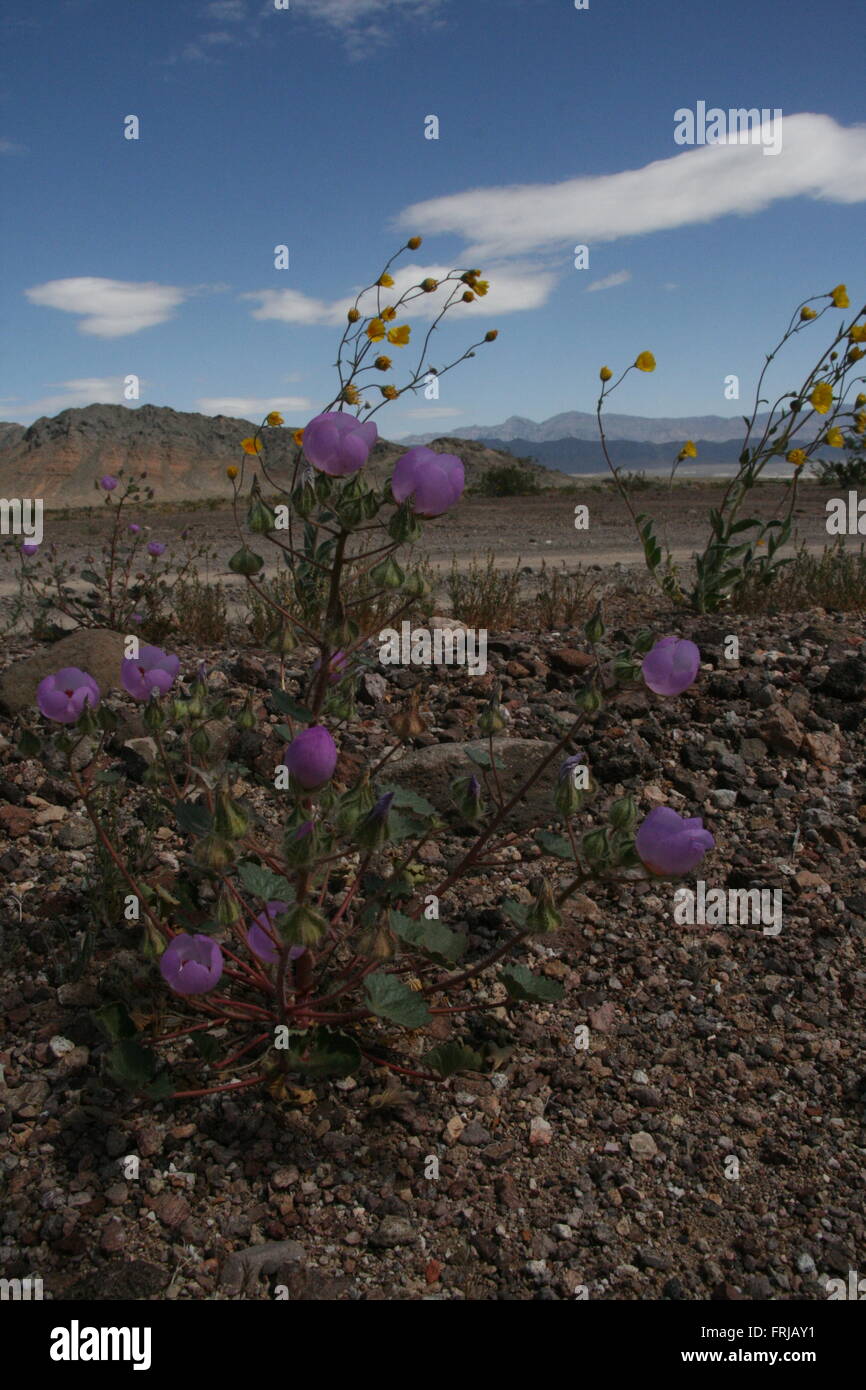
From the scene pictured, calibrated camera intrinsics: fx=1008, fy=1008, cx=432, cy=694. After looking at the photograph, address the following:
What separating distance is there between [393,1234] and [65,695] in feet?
4.36

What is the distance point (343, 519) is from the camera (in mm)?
A: 1816

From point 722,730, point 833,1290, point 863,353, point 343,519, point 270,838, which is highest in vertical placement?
point 863,353

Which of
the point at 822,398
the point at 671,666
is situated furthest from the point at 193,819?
the point at 822,398

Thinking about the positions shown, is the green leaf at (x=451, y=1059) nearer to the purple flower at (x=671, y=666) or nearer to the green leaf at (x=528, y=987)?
the green leaf at (x=528, y=987)

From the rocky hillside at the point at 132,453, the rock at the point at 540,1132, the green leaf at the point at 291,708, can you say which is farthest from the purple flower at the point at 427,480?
the rocky hillside at the point at 132,453

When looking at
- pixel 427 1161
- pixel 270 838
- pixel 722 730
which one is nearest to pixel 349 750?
pixel 270 838

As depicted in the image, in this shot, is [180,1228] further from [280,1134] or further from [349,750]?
[349,750]

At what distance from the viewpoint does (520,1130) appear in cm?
221

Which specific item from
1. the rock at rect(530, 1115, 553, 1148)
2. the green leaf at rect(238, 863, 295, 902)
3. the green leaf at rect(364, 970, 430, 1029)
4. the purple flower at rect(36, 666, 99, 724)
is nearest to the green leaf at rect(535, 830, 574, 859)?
the green leaf at rect(364, 970, 430, 1029)

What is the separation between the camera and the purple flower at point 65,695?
2250mm

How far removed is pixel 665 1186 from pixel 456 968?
76 cm

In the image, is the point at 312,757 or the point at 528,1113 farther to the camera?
the point at 528,1113

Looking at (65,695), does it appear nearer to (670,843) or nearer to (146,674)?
(146,674)

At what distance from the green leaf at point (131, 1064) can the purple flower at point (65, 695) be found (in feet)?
2.38
